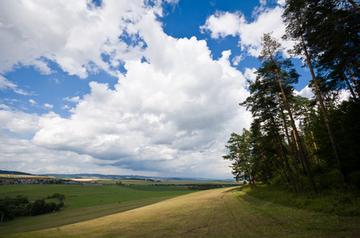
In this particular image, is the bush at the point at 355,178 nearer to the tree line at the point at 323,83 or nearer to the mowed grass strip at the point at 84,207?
the tree line at the point at 323,83

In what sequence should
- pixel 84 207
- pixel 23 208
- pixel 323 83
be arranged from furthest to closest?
1. pixel 23 208
2. pixel 84 207
3. pixel 323 83

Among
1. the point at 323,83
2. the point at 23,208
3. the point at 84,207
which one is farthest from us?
the point at 23,208

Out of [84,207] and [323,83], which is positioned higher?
[323,83]

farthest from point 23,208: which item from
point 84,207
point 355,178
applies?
point 355,178

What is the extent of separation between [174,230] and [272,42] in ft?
65.6

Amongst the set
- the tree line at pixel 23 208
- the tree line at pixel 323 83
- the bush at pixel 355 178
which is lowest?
the tree line at pixel 23 208

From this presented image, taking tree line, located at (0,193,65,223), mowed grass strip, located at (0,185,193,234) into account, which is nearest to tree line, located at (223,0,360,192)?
mowed grass strip, located at (0,185,193,234)

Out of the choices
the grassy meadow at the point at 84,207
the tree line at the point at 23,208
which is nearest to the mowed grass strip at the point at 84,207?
the grassy meadow at the point at 84,207

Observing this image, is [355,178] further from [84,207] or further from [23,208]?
→ [23,208]

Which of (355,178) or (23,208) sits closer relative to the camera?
(355,178)

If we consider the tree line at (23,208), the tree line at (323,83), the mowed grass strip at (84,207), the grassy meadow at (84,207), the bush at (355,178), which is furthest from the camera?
the tree line at (23,208)

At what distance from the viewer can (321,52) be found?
14.7m

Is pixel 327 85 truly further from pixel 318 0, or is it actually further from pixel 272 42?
pixel 272 42

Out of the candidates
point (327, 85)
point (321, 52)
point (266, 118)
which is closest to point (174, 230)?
point (327, 85)
